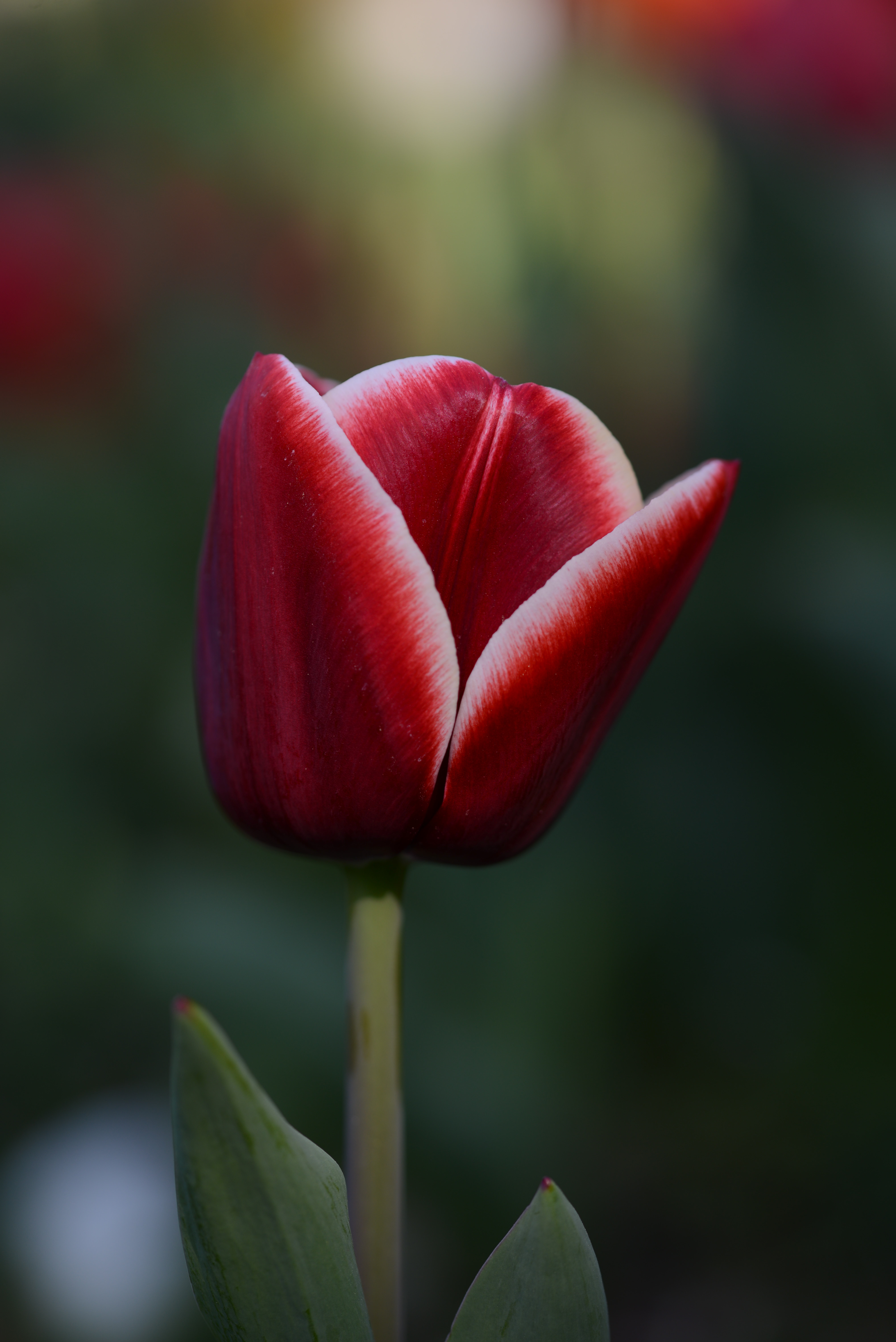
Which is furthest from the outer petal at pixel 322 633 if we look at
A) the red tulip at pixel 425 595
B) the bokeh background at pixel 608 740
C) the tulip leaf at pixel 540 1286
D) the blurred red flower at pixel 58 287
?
the blurred red flower at pixel 58 287

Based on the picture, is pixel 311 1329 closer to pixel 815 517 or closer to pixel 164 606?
pixel 815 517

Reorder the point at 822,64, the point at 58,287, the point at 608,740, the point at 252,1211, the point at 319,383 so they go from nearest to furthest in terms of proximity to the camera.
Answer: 1. the point at 252,1211
2. the point at 319,383
3. the point at 608,740
4. the point at 822,64
5. the point at 58,287

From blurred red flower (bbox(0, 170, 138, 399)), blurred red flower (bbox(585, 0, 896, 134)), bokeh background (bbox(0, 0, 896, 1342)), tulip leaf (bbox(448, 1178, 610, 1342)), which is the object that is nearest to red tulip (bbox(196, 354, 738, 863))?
tulip leaf (bbox(448, 1178, 610, 1342))

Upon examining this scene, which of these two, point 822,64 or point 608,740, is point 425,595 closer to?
point 608,740

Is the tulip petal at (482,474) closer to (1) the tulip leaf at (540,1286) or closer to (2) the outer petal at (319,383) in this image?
(2) the outer petal at (319,383)

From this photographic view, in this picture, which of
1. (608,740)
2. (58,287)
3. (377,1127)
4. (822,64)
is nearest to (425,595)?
(377,1127)

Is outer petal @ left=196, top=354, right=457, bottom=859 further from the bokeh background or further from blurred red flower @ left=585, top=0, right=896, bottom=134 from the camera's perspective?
blurred red flower @ left=585, top=0, right=896, bottom=134

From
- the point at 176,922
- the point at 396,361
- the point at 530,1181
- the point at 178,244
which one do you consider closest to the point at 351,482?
the point at 396,361
